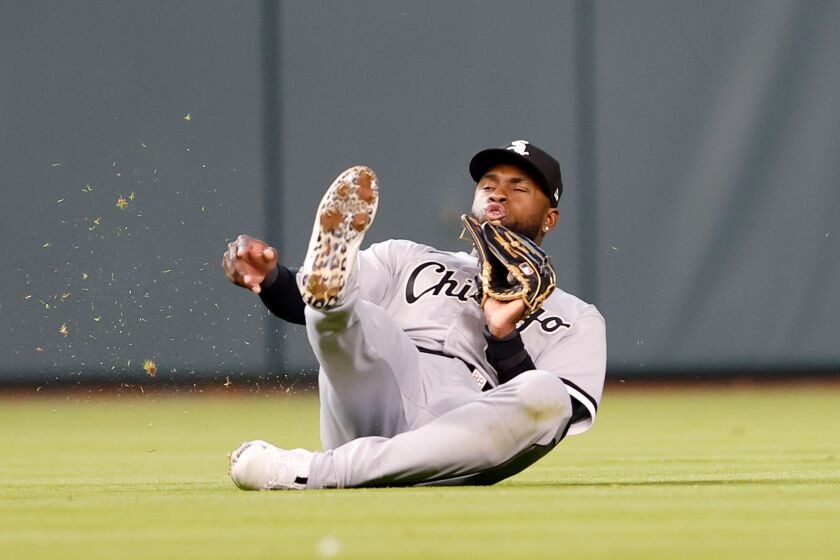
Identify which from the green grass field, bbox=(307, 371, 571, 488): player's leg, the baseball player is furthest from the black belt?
bbox=(307, 371, 571, 488): player's leg

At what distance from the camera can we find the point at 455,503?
287cm

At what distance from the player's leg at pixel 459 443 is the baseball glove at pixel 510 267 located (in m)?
0.23

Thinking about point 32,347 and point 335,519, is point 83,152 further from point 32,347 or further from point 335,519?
point 335,519

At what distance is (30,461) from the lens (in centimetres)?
466

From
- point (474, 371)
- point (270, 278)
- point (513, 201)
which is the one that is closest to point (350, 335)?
point (270, 278)

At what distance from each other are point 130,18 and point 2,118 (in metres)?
0.78

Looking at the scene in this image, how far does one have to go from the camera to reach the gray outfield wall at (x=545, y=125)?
7621 millimetres

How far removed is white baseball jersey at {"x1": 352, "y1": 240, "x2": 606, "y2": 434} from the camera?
11.7 feet

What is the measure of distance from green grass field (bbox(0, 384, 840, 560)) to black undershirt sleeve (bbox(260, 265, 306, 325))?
0.39m

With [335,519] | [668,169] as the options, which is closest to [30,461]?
[335,519]

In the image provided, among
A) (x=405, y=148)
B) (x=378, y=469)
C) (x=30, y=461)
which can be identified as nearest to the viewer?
(x=378, y=469)

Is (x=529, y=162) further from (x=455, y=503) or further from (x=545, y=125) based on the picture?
(x=545, y=125)

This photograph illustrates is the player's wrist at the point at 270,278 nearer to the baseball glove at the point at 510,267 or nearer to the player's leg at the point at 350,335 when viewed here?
the player's leg at the point at 350,335

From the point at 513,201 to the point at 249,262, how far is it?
0.83m
